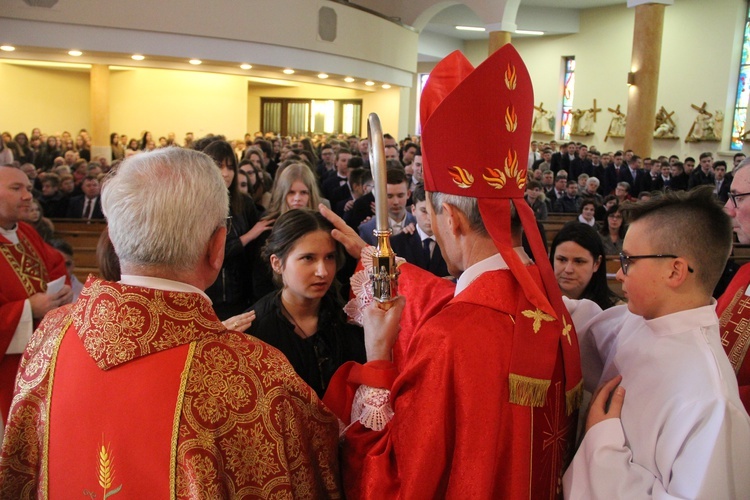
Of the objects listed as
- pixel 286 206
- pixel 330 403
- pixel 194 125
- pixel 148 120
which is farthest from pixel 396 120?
pixel 330 403

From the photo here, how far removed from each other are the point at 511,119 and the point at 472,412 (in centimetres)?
74

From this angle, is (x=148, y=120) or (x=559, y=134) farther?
(x=559, y=134)

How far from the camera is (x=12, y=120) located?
60.5 ft

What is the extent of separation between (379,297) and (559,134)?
23184 mm

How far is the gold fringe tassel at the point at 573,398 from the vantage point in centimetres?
168

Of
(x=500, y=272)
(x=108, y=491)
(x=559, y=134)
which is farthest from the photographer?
(x=559, y=134)

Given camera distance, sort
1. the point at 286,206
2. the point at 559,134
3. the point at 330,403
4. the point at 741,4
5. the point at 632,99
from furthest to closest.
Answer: the point at 559,134
the point at 741,4
the point at 632,99
the point at 286,206
the point at 330,403

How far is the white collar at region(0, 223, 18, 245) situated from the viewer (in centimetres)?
296

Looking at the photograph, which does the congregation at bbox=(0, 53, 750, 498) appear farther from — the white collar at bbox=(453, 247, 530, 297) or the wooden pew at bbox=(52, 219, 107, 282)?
the wooden pew at bbox=(52, 219, 107, 282)

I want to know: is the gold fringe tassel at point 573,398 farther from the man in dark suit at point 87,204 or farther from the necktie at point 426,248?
the man in dark suit at point 87,204

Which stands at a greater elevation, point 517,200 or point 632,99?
point 632,99

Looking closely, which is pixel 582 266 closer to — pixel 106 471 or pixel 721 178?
pixel 106 471

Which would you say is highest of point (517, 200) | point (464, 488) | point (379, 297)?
point (517, 200)

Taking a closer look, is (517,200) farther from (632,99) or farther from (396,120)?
(396,120)
